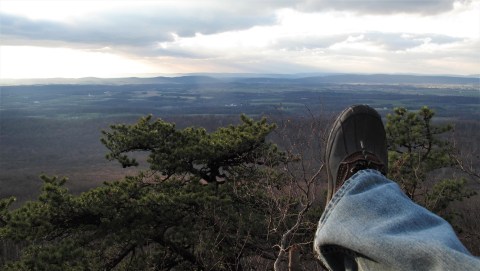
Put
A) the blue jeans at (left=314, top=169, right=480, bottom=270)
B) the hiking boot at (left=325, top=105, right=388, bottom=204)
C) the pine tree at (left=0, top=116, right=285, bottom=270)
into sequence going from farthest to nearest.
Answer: the pine tree at (left=0, top=116, right=285, bottom=270)
the hiking boot at (left=325, top=105, right=388, bottom=204)
the blue jeans at (left=314, top=169, right=480, bottom=270)

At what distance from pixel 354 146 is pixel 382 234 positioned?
4.18 ft

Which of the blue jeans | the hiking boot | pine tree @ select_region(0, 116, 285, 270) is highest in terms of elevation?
the hiking boot

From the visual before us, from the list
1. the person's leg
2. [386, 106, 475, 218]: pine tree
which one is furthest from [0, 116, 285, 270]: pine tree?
the person's leg

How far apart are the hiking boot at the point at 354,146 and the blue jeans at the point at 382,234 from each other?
0.47 m

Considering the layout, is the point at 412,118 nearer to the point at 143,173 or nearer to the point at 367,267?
the point at 143,173

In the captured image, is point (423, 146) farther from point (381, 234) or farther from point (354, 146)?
point (381, 234)

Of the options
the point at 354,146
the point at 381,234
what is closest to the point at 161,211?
the point at 354,146

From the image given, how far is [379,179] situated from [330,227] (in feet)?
1.33

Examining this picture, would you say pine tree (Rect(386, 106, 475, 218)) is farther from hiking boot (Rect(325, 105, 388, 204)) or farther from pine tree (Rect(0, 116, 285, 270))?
hiking boot (Rect(325, 105, 388, 204))

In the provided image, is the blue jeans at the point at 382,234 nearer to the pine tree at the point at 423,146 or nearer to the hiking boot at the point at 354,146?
the hiking boot at the point at 354,146

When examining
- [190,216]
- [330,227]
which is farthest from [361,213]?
[190,216]

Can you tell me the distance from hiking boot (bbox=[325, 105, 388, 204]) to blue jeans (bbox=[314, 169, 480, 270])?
0.47 metres

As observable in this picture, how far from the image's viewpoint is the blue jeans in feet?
4.18

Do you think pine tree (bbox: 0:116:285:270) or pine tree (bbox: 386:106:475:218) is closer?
pine tree (bbox: 0:116:285:270)
